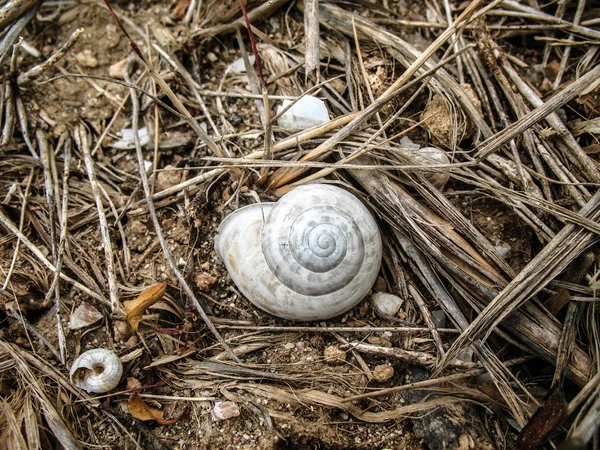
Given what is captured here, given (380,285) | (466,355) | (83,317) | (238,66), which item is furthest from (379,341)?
(238,66)

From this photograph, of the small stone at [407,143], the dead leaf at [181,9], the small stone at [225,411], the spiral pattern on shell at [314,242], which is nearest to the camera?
the spiral pattern on shell at [314,242]

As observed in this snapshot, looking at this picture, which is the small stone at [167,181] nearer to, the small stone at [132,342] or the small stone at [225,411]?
the small stone at [132,342]

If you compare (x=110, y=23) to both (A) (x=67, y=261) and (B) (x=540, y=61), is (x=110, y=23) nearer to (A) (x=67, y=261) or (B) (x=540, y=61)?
(A) (x=67, y=261)

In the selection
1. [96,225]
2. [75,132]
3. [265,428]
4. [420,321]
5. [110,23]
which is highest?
[110,23]

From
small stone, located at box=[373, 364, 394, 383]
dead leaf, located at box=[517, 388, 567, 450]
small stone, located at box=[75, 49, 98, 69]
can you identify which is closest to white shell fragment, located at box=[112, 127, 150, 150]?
small stone, located at box=[75, 49, 98, 69]

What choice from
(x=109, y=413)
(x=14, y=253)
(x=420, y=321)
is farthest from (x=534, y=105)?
(x=14, y=253)

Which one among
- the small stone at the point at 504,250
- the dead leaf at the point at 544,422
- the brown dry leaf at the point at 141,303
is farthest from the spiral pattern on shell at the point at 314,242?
the dead leaf at the point at 544,422

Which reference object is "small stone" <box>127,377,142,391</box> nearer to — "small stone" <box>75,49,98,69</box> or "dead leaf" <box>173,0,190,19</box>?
"small stone" <box>75,49,98,69</box>
